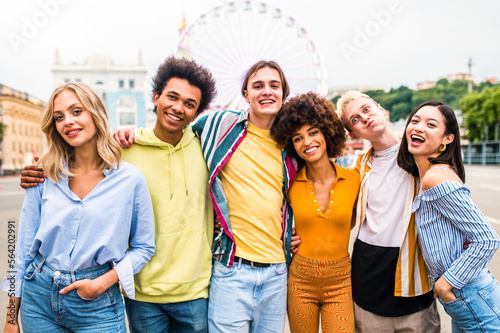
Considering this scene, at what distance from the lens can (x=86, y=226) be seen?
1881mm

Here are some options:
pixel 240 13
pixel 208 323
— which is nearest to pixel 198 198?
pixel 208 323

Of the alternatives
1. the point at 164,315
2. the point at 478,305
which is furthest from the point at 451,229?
the point at 164,315

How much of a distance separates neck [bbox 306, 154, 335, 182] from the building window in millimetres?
53297

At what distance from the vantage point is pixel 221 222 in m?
2.35

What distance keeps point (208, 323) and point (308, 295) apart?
69 cm

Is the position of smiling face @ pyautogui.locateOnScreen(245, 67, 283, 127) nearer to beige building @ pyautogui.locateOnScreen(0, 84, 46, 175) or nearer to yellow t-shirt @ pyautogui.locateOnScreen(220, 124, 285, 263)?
yellow t-shirt @ pyautogui.locateOnScreen(220, 124, 285, 263)

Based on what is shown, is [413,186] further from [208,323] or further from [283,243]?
[208,323]

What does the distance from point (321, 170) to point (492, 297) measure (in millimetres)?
1263

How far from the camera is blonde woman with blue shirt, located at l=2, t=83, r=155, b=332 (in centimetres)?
Result: 187

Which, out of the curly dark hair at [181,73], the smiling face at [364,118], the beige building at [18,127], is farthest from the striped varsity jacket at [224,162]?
the beige building at [18,127]

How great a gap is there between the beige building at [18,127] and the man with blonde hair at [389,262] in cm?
4943

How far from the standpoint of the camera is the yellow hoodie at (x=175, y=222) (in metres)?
2.20

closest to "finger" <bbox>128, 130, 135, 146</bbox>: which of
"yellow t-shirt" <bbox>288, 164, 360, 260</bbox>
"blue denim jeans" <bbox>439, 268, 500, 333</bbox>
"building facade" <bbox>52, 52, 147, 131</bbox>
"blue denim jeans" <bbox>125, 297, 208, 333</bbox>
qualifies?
"blue denim jeans" <bbox>125, 297, 208, 333</bbox>

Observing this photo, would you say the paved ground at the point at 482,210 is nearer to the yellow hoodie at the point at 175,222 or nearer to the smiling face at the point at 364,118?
the yellow hoodie at the point at 175,222
